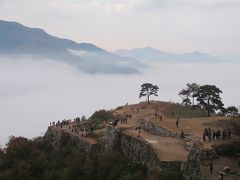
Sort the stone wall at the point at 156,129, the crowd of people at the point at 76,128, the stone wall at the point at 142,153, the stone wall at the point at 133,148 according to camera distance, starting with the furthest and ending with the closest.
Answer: the crowd of people at the point at 76,128, the stone wall at the point at 156,129, the stone wall at the point at 133,148, the stone wall at the point at 142,153

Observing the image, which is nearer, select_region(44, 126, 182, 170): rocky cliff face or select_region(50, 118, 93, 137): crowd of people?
select_region(44, 126, 182, 170): rocky cliff face

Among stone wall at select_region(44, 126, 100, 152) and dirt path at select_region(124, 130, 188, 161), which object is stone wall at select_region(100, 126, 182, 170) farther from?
stone wall at select_region(44, 126, 100, 152)

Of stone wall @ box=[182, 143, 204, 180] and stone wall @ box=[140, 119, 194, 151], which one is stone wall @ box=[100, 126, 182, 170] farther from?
stone wall @ box=[140, 119, 194, 151]

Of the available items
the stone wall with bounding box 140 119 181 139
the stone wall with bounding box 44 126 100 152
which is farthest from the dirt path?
the stone wall with bounding box 44 126 100 152

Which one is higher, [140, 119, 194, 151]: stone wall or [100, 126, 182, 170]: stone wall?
[140, 119, 194, 151]: stone wall

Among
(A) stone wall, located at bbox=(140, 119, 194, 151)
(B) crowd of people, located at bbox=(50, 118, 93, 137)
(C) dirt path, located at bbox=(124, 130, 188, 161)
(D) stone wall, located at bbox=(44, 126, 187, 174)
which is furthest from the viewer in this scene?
(B) crowd of people, located at bbox=(50, 118, 93, 137)

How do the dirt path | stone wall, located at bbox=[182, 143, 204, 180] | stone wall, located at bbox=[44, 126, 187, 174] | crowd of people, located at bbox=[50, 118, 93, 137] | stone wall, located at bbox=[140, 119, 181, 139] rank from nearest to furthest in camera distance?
stone wall, located at bbox=[182, 143, 204, 180], the dirt path, stone wall, located at bbox=[44, 126, 187, 174], stone wall, located at bbox=[140, 119, 181, 139], crowd of people, located at bbox=[50, 118, 93, 137]

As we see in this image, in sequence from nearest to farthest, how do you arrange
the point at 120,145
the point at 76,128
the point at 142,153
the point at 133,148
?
1. the point at 142,153
2. the point at 133,148
3. the point at 120,145
4. the point at 76,128

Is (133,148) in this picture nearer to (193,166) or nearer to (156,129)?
(156,129)

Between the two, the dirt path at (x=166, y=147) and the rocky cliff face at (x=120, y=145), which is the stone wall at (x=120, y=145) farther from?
the dirt path at (x=166, y=147)

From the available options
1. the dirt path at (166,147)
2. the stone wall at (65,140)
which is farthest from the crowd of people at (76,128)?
the dirt path at (166,147)

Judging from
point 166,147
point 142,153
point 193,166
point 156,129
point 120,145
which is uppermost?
point 156,129

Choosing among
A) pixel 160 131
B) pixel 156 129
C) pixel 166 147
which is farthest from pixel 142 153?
pixel 156 129

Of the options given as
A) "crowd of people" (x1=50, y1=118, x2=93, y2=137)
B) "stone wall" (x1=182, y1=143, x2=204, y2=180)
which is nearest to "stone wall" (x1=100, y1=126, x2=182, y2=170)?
"stone wall" (x1=182, y1=143, x2=204, y2=180)
